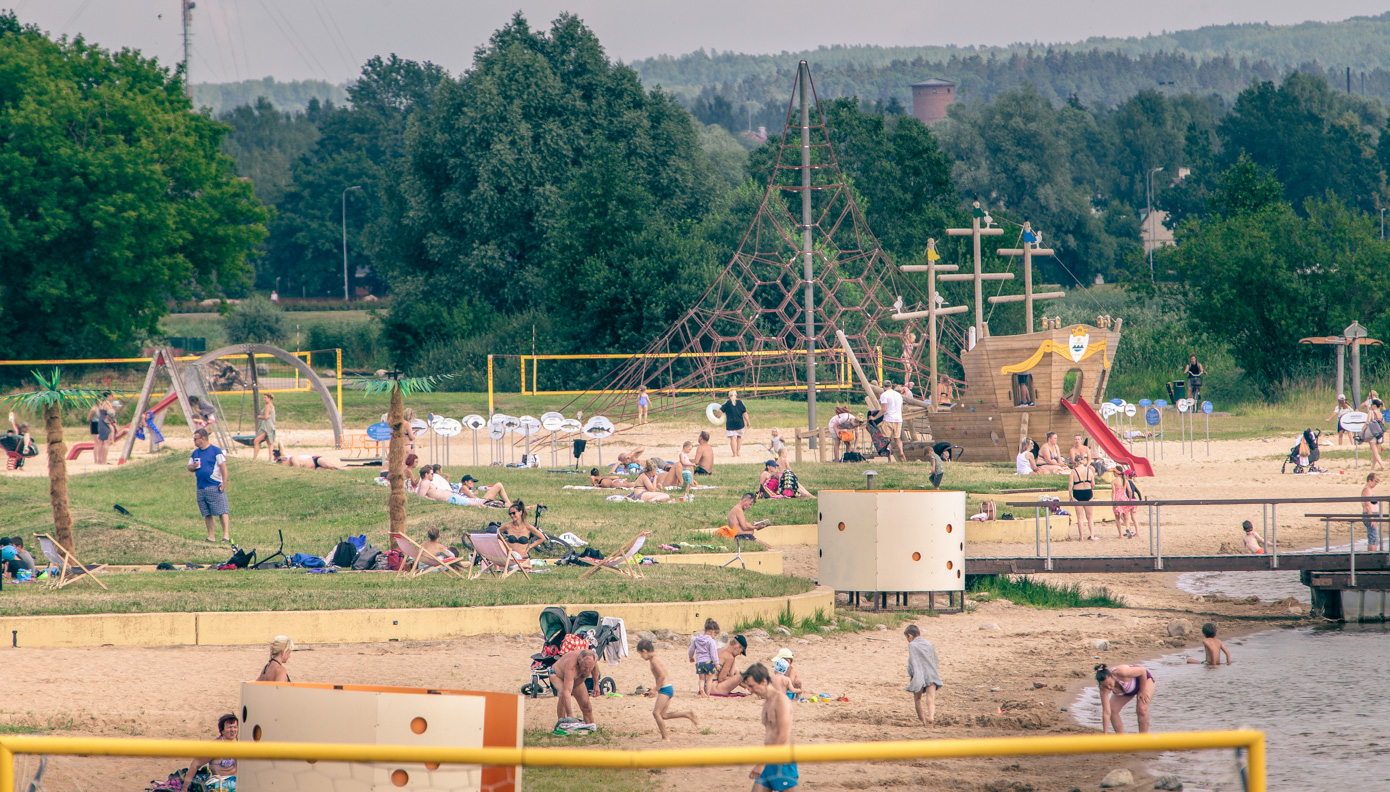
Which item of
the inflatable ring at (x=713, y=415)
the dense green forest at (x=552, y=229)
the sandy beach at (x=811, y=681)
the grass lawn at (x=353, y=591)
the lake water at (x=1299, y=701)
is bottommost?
the lake water at (x=1299, y=701)

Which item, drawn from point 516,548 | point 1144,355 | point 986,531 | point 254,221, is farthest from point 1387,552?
point 254,221

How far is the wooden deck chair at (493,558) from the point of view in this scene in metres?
16.8

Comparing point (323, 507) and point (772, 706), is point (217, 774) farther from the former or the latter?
point (323, 507)

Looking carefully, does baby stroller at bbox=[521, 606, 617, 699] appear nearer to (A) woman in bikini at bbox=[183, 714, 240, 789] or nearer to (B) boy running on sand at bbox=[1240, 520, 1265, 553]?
(A) woman in bikini at bbox=[183, 714, 240, 789]

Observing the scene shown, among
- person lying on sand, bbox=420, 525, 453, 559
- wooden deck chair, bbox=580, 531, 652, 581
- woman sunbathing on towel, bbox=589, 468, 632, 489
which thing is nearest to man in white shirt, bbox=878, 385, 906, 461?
woman sunbathing on towel, bbox=589, 468, 632, 489

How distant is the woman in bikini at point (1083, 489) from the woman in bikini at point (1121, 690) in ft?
33.0

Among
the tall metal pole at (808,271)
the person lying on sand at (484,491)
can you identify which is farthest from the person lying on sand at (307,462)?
the tall metal pole at (808,271)

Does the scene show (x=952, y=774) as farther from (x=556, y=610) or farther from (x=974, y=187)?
(x=974, y=187)

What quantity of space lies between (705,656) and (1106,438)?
16577 millimetres

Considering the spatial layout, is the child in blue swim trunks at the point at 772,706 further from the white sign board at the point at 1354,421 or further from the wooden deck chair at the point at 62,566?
the white sign board at the point at 1354,421

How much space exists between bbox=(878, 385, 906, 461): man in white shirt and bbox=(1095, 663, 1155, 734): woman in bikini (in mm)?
17213

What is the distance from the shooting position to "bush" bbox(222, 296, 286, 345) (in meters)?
67.6

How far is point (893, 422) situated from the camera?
29.8m

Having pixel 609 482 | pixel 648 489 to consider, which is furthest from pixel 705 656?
pixel 609 482
